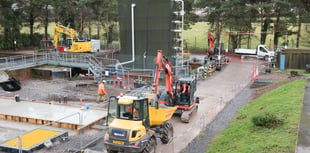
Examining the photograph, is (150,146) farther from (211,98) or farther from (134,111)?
(211,98)

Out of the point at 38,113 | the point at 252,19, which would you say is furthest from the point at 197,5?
the point at 38,113

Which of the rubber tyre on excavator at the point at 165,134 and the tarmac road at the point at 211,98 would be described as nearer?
the rubber tyre on excavator at the point at 165,134

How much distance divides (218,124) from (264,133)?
3.80 meters

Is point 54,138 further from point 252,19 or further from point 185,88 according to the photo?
point 252,19

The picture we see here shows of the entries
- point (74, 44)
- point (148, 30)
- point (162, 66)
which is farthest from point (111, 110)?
point (74, 44)

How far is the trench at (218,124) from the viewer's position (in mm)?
12320

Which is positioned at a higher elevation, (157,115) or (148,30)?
(148,30)

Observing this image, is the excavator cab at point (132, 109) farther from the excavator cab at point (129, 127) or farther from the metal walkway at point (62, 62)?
the metal walkway at point (62, 62)

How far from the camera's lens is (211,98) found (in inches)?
816

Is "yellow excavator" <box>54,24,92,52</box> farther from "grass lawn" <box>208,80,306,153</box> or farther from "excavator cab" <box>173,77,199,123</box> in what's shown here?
"grass lawn" <box>208,80,306,153</box>

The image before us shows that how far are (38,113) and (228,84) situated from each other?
609 inches

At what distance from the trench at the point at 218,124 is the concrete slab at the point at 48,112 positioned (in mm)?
5240

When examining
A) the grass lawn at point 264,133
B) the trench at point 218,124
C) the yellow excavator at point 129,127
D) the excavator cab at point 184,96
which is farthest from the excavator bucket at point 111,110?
the excavator cab at point 184,96

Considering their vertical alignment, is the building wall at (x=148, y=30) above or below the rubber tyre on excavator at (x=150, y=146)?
above
